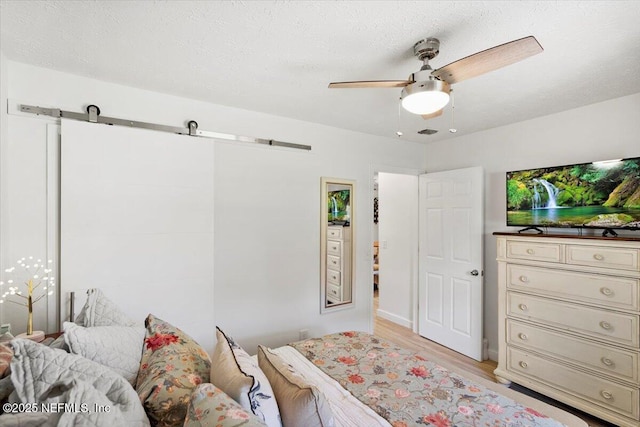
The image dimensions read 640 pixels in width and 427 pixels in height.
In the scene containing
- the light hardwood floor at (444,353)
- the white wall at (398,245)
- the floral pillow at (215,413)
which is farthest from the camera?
the white wall at (398,245)

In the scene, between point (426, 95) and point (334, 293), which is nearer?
point (426, 95)

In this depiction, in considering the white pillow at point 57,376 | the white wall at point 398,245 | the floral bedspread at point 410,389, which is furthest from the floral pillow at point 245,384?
the white wall at point 398,245

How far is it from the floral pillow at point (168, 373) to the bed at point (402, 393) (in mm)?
545

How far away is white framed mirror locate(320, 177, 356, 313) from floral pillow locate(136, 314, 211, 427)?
190 cm

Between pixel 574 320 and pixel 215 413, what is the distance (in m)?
2.73

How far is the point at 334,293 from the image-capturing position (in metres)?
3.36

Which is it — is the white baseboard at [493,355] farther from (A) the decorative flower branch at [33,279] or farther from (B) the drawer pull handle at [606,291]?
(A) the decorative flower branch at [33,279]

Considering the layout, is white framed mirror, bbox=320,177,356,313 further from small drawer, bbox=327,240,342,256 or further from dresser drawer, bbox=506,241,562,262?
dresser drawer, bbox=506,241,562,262

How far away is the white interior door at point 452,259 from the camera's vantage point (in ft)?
10.7

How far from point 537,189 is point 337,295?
2.25 metres

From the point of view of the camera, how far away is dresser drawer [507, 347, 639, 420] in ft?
6.85

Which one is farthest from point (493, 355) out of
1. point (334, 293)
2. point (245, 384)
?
point (245, 384)

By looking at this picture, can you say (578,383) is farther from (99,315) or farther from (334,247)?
(99,315)

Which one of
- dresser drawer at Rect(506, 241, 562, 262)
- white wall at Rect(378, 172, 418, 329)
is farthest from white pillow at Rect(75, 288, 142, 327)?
white wall at Rect(378, 172, 418, 329)
